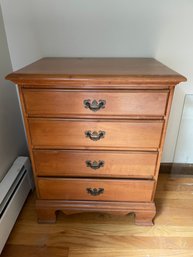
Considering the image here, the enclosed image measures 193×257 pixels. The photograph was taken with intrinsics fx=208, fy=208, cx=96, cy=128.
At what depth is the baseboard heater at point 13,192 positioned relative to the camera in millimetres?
1071

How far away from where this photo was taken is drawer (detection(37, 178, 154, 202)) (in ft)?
3.56

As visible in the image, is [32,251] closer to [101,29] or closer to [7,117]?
[7,117]

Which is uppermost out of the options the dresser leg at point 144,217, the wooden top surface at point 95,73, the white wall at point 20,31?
the white wall at point 20,31

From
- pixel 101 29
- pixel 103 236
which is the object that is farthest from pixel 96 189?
pixel 101 29

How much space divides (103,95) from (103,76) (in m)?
0.08

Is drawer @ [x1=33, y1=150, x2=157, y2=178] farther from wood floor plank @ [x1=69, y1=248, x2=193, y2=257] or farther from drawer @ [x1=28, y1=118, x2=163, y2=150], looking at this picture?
wood floor plank @ [x1=69, y1=248, x2=193, y2=257]

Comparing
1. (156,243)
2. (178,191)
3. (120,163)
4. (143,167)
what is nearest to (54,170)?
(120,163)

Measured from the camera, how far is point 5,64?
48.7 inches

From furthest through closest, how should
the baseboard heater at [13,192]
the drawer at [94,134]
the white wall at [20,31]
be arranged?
the white wall at [20,31] → the baseboard heater at [13,192] → the drawer at [94,134]

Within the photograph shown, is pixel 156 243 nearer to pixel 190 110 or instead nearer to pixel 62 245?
pixel 62 245

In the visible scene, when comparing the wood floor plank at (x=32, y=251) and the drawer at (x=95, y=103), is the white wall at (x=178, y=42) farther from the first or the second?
the wood floor plank at (x=32, y=251)

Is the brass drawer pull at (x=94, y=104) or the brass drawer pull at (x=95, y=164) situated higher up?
the brass drawer pull at (x=94, y=104)

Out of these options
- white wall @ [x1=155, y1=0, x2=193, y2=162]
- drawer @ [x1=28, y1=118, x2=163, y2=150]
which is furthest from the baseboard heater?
white wall @ [x1=155, y1=0, x2=193, y2=162]

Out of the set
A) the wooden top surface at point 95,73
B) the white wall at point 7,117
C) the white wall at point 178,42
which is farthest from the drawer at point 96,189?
the white wall at point 178,42
